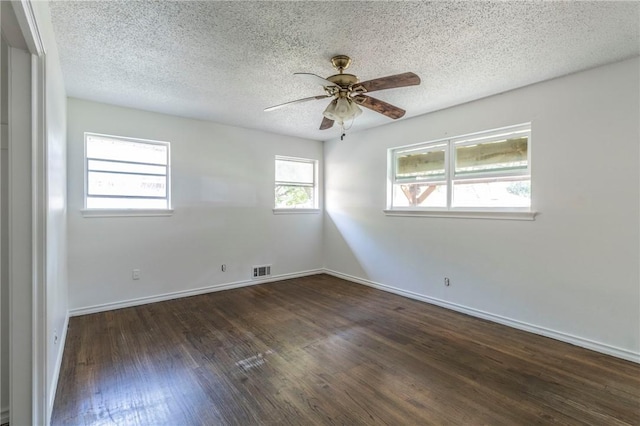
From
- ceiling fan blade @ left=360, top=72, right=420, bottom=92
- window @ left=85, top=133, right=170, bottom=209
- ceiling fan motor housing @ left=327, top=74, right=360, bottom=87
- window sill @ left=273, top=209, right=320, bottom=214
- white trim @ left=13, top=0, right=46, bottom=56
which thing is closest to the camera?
white trim @ left=13, top=0, right=46, bottom=56

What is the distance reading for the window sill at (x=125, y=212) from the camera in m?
3.57

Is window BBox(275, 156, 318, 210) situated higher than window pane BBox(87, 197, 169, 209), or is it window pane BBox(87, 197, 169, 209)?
window BBox(275, 156, 318, 210)

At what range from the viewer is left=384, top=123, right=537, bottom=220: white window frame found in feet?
10.5

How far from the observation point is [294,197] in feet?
18.0

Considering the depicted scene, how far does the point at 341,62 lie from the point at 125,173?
10.1ft

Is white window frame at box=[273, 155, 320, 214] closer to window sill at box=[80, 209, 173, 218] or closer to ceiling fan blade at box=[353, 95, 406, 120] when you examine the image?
window sill at box=[80, 209, 173, 218]

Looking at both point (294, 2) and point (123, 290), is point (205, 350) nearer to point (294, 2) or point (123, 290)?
point (123, 290)

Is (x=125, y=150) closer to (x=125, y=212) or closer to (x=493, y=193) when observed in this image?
(x=125, y=212)

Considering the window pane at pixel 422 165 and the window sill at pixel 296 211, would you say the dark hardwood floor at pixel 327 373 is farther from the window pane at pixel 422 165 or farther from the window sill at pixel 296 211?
the window sill at pixel 296 211

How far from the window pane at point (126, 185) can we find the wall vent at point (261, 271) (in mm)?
1785

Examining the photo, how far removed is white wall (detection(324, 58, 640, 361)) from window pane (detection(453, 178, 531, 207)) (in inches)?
6.3

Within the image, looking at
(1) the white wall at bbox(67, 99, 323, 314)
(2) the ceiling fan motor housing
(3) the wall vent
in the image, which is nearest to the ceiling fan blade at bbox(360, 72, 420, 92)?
(2) the ceiling fan motor housing

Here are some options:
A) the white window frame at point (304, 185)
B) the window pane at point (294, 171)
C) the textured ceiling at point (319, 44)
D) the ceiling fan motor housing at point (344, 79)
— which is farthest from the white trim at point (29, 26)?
the window pane at point (294, 171)

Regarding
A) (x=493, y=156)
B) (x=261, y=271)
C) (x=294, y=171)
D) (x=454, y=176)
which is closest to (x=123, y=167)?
(x=261, y=271)
